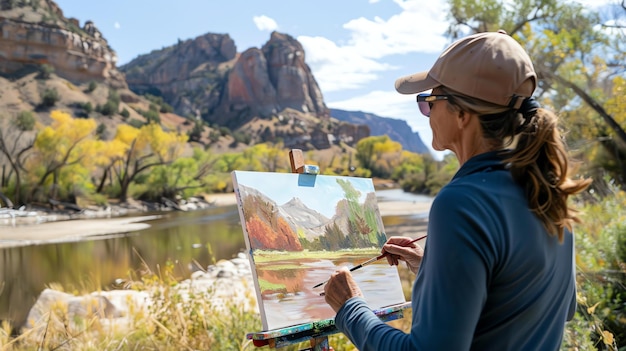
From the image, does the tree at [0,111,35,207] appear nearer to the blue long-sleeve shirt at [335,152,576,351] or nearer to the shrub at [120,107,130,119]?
the shrub at [120,107,130,119]

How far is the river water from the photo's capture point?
34.2ft

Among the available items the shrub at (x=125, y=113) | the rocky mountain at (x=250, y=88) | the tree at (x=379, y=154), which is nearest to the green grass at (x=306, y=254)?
the tree at (x=379, y=154)

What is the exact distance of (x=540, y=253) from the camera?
995 mm

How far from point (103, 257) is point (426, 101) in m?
14.5

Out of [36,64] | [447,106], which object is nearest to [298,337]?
[447,106]

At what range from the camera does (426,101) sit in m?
1.21

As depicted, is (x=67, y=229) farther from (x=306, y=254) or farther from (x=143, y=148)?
(x=306, y=254)

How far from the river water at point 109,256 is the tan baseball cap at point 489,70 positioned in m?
7.92

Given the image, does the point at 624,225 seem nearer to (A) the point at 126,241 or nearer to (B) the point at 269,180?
(B) the point at 269,180

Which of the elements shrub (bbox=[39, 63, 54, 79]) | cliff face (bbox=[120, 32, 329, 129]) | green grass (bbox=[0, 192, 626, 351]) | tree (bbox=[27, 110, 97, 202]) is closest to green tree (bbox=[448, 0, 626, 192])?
green grass (bbox=[0, 192, 626, 351])

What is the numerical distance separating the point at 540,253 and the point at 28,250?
17.2 meters

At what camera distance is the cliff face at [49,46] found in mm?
56000

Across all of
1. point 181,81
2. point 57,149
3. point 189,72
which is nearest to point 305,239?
point 57,149

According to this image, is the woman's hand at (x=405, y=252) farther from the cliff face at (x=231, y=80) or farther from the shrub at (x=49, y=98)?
the cliff face at (x=231, y=80)
